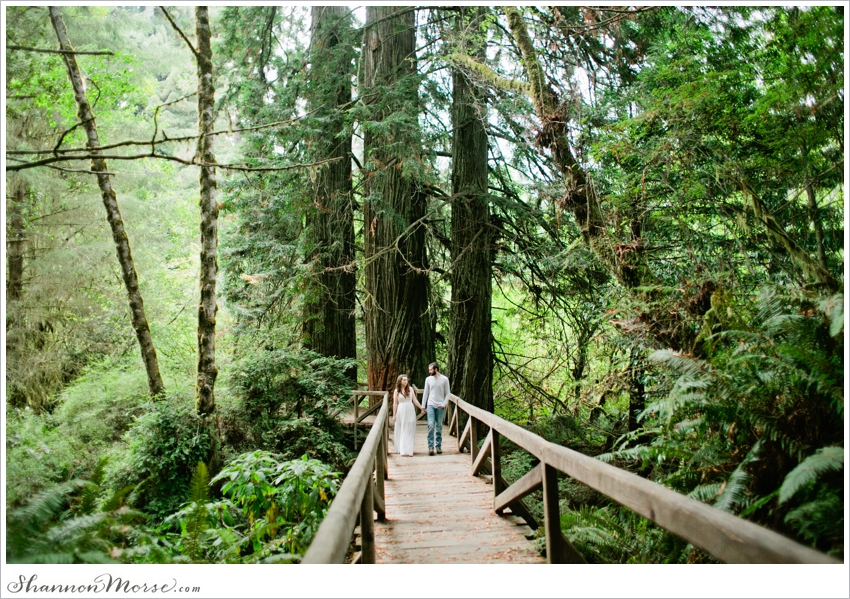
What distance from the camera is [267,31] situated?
380 inches

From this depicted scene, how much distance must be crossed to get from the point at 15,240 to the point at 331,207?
6251mm

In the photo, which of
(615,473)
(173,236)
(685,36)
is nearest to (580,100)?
(685,36)

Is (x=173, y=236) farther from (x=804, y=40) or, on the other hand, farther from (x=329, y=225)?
(x=804, y=40)

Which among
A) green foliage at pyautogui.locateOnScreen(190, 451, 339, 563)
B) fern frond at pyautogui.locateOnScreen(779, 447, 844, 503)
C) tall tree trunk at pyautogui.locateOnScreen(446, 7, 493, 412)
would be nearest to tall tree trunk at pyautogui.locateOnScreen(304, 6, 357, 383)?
tall tree trunk at pyautogui.locateOnScreen(446, 7, 493, 412)

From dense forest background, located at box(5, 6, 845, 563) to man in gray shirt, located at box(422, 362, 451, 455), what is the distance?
1639 millimetres

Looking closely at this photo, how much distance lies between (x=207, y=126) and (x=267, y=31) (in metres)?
4.74

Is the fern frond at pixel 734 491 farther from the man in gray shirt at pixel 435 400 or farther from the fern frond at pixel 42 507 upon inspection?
the man in gray shirt at pixel 435 400

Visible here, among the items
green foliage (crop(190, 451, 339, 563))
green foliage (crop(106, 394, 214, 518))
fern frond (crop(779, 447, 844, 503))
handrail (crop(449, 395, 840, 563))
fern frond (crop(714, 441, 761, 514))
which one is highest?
fern frond (crop(779, 447, 844, 503))

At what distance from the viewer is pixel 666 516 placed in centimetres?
193

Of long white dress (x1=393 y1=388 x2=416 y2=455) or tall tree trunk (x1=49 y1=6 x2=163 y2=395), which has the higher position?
tall tree trunk (x1=49 y1=6 x2=163 y2=395)

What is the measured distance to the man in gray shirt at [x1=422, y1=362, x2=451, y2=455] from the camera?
719 cm

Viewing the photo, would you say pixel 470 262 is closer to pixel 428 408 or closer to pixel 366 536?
pixel 428 408

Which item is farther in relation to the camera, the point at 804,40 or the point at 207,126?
the point at 207,126

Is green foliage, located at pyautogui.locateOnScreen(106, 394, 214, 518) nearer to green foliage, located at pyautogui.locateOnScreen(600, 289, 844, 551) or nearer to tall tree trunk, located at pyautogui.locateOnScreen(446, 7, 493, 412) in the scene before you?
tall tree trunk, located at pyautogui.locateOnScreen(446, 7, 493, 412)
